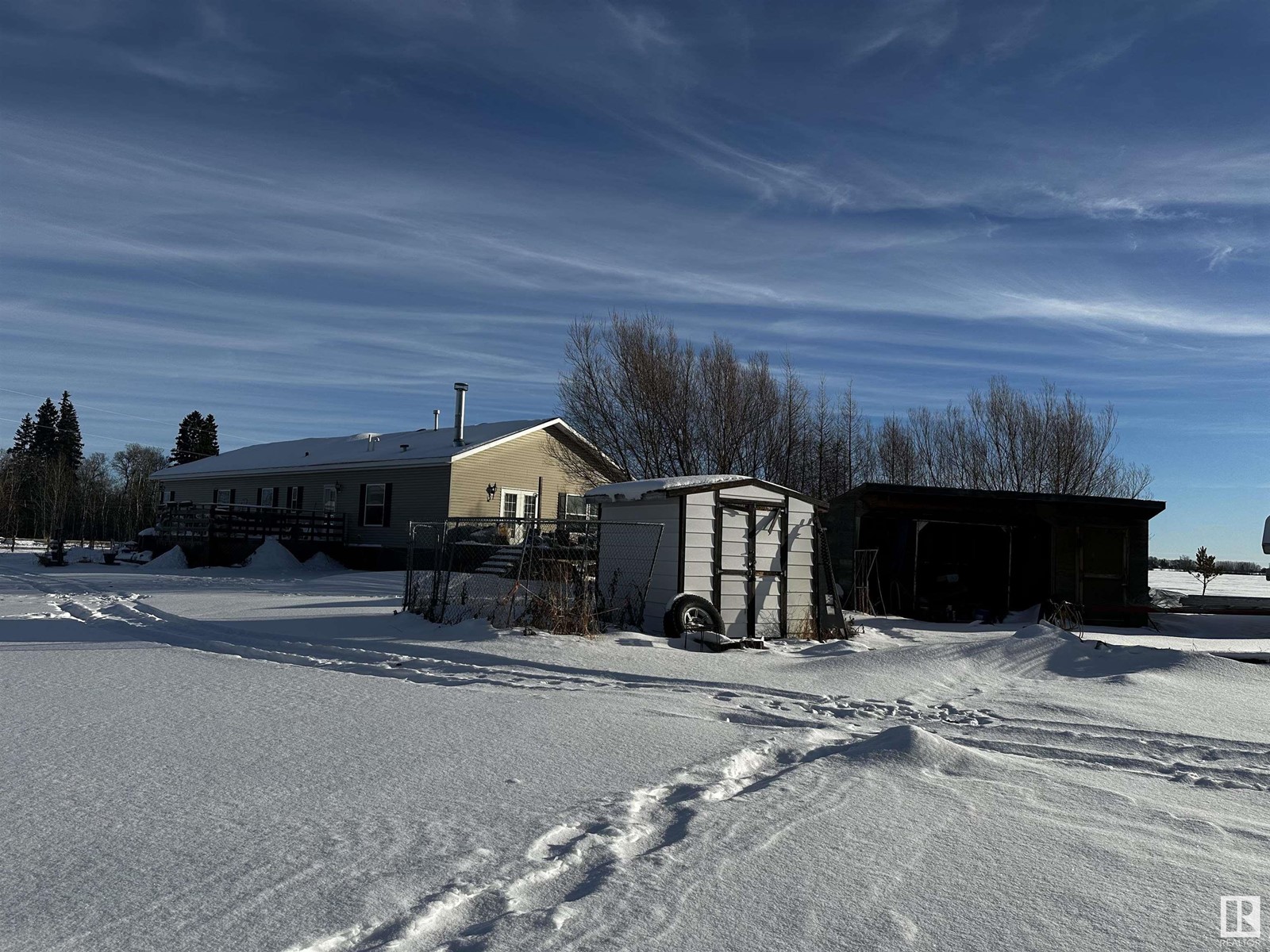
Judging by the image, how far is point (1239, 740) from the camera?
690cm

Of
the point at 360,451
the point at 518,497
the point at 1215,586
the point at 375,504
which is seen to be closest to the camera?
the point at 375,504

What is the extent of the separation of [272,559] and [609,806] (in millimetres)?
24471

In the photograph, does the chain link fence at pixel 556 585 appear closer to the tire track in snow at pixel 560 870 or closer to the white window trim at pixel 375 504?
the tire track in snow at pixel 560 870

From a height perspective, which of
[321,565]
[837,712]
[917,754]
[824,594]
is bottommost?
[837,712]

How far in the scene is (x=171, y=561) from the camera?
27.1 meters

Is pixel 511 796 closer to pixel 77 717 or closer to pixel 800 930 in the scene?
pixel 800 930

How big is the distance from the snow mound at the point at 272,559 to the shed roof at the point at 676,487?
51.1 ft

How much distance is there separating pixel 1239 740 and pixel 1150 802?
251 centimetres

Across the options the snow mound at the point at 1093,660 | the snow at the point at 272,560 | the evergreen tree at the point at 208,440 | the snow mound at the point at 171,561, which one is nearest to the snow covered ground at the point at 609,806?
the snow mound at the point at 1093,660

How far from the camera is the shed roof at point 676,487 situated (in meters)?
12.9

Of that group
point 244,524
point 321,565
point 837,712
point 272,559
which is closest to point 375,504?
point 321,565

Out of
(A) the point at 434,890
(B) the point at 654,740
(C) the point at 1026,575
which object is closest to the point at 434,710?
(B) the point at 654,740

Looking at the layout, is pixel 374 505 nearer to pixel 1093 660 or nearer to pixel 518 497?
pixel 518 497

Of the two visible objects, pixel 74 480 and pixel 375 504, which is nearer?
pixel 375 504
